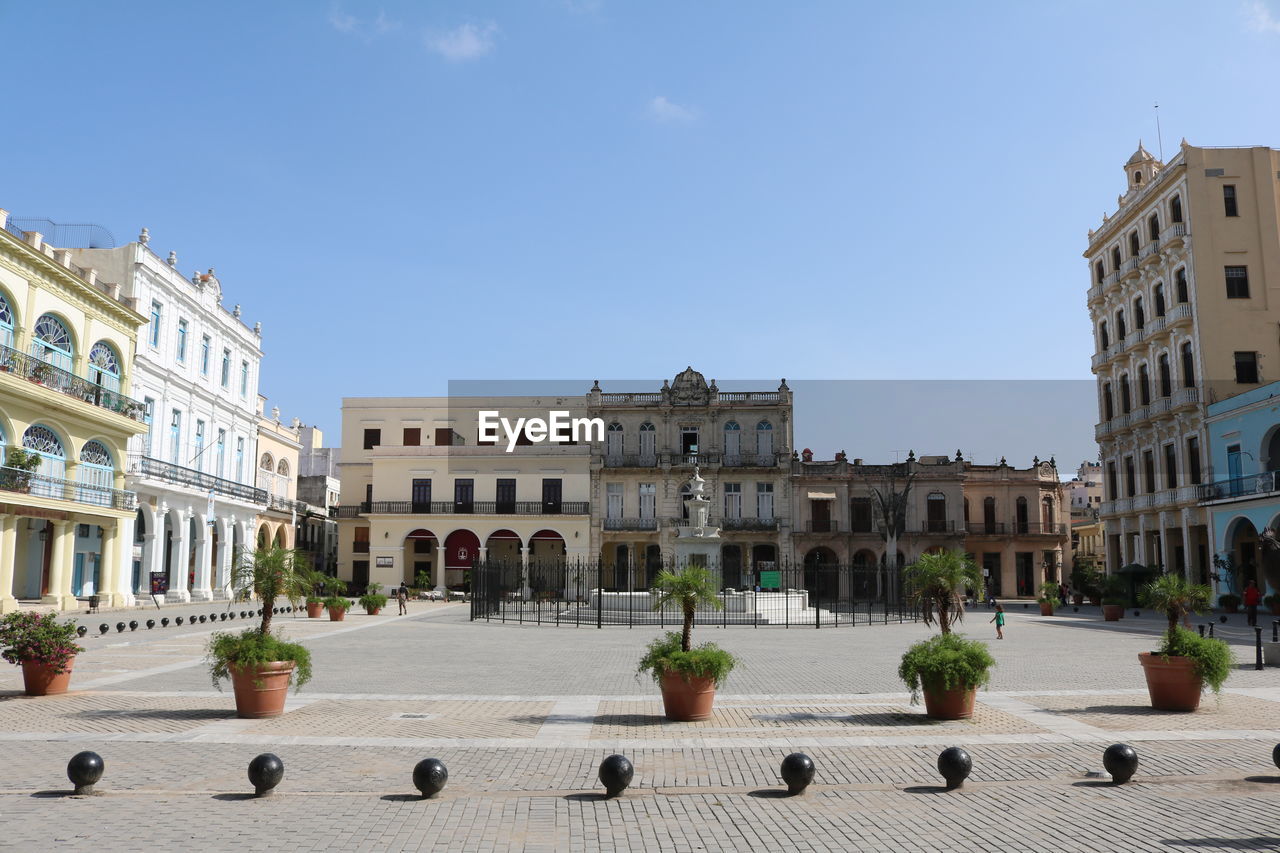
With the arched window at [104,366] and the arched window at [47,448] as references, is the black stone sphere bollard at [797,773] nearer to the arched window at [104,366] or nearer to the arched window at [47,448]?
the arched window at [47,448]

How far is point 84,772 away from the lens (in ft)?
26.0

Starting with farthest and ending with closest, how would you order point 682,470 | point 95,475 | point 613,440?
point 613,440 → point 682,470 → point 95,475

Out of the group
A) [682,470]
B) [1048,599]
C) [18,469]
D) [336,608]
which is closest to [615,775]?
[336,608]

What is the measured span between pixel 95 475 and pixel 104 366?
13.2 ft

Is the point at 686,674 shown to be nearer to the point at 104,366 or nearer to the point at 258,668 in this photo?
the point at 258,668

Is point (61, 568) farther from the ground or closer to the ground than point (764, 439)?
closer to the ground

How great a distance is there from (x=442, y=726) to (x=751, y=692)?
5026mm

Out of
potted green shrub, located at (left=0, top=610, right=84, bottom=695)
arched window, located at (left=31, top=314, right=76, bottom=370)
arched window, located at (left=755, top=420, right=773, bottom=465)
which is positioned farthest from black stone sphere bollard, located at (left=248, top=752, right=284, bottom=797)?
arched window, located at (left=755, top=420, right=773, bottom=465)

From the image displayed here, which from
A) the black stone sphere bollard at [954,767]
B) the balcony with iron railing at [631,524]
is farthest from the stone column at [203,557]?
the black stone sphere bollard at [954,767]

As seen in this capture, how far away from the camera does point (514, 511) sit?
56.3 metres

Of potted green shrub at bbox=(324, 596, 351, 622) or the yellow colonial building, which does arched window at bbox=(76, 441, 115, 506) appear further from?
potted green shrub at bbox=(324, 596, 351, 622)

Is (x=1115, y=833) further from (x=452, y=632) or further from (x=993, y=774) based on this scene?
(x=452, y=632)

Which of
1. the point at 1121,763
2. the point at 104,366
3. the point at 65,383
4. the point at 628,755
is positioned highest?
the point at 104,366

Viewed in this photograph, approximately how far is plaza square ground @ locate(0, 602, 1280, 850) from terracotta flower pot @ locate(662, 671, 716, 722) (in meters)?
0.21
